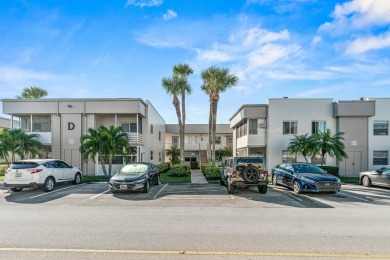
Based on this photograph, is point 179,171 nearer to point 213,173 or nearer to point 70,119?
point 213,173

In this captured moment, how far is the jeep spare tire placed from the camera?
11.8 meters

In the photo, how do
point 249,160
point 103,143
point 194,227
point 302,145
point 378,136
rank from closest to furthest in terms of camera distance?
point 194,227 → point 249,160 → point 103,143 → point 302,145 → point 378,136

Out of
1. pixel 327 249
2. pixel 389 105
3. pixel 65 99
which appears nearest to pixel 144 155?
pixel 65 99

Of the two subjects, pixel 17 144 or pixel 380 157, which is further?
pixel 380 157

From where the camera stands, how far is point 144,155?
23.8 m

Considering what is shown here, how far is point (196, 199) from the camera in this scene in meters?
11.2

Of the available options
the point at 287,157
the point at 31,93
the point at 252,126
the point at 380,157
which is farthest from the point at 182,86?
the point at 31,93

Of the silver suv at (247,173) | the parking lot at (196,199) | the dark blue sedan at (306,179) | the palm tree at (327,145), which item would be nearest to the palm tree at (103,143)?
the parking lot at (196,199)

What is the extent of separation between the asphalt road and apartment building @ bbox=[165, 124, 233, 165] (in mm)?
26705

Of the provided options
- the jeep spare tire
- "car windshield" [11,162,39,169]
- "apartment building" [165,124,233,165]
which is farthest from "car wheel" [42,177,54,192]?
"apartment building" [165,124,233,165]

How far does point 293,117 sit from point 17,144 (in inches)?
907

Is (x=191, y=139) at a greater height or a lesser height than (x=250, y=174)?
greater

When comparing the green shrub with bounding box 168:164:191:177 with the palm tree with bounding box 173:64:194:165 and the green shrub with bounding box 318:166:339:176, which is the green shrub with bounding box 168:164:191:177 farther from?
the green shrub with bounding box 318:166:339:176

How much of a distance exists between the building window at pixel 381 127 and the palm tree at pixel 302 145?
680cm
